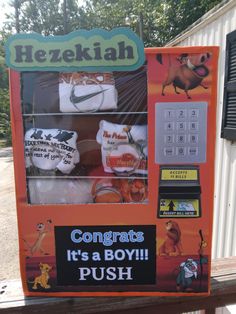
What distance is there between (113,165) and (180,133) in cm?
27

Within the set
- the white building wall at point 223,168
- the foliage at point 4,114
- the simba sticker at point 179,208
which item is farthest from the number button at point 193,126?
the foliage at point 4,114

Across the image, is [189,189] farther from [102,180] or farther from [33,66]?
[33,66]

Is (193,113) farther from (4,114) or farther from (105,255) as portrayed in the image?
(4,114)

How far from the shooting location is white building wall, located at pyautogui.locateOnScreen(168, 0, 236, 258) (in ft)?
9.40

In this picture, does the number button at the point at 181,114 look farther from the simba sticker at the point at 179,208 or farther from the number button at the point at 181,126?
the simba sticker at the point at 179,208

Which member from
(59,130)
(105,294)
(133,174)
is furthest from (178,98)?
(105,294)

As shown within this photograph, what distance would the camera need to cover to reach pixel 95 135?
1233 mm

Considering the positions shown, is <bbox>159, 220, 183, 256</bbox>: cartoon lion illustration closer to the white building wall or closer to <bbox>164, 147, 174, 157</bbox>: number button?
<bbox>164, 147, 174, 157</bbox>: number button

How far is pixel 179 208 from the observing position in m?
1.26

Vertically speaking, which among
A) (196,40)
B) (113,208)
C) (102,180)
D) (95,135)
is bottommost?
(113,208)

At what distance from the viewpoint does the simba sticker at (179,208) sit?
1.25 meters

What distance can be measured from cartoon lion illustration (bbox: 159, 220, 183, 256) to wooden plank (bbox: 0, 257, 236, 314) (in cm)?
21

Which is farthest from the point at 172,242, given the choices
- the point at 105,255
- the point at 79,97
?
the point at 79,97

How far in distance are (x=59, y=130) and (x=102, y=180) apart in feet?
0.80
